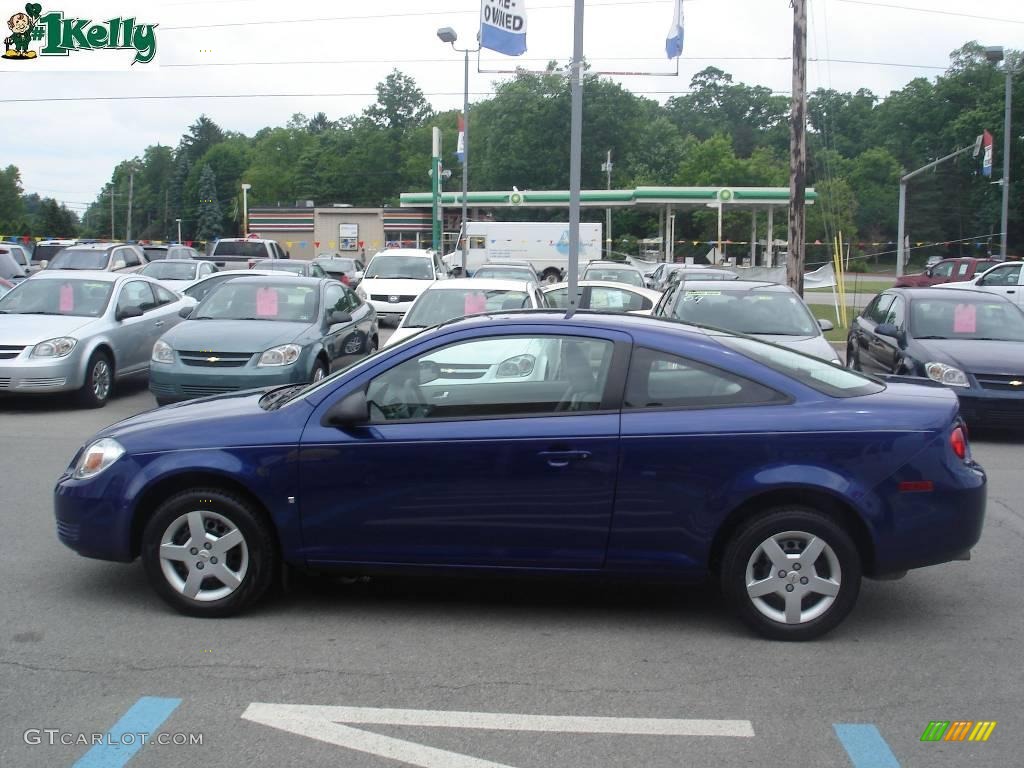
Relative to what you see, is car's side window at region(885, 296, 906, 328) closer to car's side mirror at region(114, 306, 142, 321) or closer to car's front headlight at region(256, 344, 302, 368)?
car's front headlight at region(256, 344, 302, 368)

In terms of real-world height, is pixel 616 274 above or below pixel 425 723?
above

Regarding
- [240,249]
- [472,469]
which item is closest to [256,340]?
[472,469]

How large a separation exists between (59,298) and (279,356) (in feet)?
12.5

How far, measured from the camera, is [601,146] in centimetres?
8756

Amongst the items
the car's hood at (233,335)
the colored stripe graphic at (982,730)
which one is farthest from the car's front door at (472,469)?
the car's hood at (233,335)

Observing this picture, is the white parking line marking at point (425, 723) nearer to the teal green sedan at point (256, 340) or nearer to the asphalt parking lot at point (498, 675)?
the asphalt parking lot at point (498, 675)

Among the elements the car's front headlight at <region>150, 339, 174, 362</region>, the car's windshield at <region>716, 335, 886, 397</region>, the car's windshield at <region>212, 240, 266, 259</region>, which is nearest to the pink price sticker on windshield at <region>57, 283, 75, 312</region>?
the car's front headlight at <region>150, 339, 174, 362</region>

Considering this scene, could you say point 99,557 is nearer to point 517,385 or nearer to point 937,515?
point 517,385

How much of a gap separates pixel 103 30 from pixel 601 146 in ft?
215

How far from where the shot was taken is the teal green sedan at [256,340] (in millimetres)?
11367

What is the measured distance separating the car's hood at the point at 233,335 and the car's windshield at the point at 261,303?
0.36 meters

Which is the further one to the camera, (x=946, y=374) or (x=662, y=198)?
(x=662, y=198)

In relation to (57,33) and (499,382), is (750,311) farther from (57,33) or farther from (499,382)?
(57,33)

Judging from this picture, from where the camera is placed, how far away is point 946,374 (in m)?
11.1
